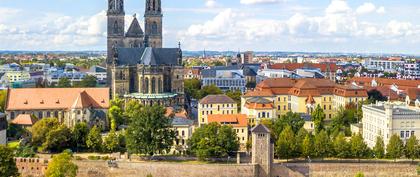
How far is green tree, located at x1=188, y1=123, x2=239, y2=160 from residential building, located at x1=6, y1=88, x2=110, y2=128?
21.6 m

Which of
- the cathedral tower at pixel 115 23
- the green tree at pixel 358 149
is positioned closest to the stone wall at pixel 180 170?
the green tree at pixel 358 149

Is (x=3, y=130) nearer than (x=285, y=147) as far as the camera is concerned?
No

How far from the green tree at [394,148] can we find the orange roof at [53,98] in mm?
39413

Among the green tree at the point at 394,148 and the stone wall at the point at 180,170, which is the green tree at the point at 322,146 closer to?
the green tree at the point at 394,148

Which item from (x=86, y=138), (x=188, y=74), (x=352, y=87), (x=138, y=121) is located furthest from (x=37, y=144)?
(x=188, y=74)

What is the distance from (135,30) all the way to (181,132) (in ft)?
167

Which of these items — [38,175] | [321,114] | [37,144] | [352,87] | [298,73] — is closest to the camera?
[38,175]

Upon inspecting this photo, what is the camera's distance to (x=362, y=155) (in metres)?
70.8

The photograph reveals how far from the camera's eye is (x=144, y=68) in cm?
10475

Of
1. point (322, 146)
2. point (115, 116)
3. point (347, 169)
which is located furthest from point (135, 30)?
point (347, 169)

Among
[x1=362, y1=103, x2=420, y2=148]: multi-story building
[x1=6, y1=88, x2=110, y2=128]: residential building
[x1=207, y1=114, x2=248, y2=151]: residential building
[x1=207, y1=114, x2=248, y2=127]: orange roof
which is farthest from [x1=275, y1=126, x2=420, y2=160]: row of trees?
[x1=6, y1=88, x2=110, y2=128]: residential building

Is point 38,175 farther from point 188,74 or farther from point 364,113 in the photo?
point 188,74

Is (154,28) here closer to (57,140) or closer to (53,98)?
(53,98)

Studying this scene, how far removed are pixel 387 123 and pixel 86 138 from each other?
35833mm
